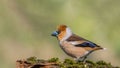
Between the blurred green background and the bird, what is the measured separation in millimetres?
8011

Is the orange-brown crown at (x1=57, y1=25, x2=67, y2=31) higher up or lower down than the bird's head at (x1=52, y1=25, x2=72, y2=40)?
higher up

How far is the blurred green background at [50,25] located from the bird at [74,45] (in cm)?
801

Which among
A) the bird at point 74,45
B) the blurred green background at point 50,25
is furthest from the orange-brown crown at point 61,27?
the blurred green background at point 50,25

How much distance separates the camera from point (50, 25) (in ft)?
72.6

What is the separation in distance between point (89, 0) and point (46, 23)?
8.28 ft

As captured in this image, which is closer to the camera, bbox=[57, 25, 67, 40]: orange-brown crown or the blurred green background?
bbox=[57, 25, 67, 40]: orange-brown crown

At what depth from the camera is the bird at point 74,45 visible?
378 inches

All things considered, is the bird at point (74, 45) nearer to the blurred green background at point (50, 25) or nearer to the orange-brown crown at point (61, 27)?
the orange-brown crown at point (61, 27)

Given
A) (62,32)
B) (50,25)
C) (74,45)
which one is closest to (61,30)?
(62,32)

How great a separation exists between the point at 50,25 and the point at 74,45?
40.5ft

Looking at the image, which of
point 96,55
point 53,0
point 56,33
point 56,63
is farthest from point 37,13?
point 56,63

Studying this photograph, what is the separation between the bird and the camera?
961 cm

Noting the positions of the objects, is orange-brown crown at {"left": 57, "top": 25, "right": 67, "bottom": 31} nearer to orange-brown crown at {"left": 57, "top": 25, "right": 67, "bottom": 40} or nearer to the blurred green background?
orange-brown crown at {"left": 57, "top": 25, "right": 67, "bottom": 40}

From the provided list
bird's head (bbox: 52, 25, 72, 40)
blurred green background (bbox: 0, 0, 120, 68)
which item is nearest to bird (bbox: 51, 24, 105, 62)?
bird's head (bbox: 52, 25, 72, 40)
